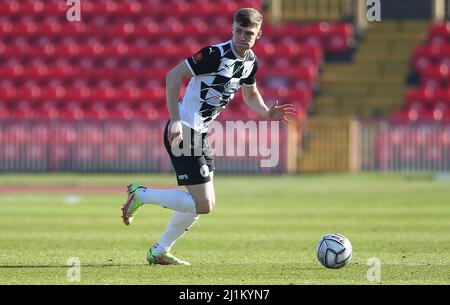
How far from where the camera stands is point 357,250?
11500mm

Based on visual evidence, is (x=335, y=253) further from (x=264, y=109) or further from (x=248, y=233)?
(x=248, y=233)

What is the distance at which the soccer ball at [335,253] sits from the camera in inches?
381

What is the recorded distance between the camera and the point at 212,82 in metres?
9.77

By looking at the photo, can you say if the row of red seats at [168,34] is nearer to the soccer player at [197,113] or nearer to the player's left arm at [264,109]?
the player's left arm at [264,109]

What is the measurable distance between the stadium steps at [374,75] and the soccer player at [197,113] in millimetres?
20013

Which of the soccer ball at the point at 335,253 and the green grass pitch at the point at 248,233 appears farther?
the soccer ball at the point at 335,253

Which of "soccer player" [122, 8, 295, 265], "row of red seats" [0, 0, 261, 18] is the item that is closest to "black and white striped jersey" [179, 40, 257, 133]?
"soccer player" [122, 8, 295, 265]

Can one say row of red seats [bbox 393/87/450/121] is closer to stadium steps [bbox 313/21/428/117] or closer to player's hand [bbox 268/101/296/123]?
stadium steps [bbox 313/21/428/117]

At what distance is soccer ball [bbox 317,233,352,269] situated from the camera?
9680mm

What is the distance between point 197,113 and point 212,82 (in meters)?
0.33

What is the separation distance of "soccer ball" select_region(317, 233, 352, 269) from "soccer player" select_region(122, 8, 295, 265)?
1104mm

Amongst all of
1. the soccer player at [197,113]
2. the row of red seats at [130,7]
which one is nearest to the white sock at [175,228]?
the soccer player at [197,113]

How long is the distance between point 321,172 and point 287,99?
9.75ft

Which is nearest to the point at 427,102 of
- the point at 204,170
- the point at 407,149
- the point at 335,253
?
the point at 407,149
